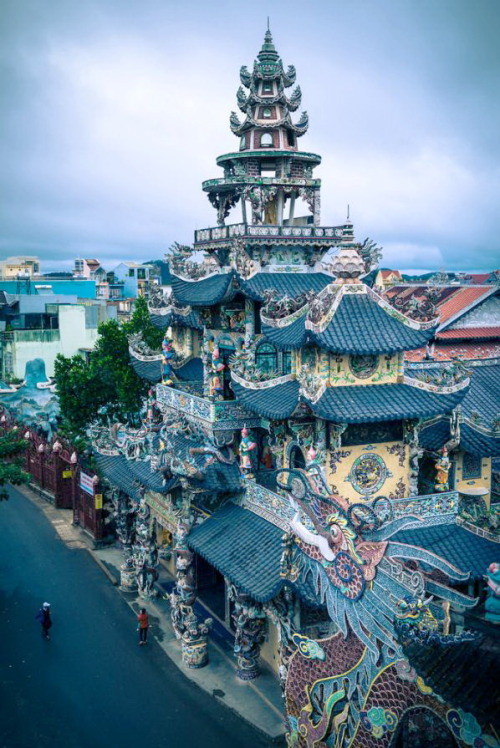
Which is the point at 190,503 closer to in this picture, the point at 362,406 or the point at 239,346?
the point at 239,346

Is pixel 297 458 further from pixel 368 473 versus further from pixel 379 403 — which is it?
pixel 379 403

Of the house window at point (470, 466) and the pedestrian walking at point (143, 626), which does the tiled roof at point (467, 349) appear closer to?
the house window at point (470, 466)

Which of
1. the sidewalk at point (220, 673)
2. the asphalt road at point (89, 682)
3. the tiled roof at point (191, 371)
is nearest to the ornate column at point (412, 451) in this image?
the sidewalk at point (220, 673)

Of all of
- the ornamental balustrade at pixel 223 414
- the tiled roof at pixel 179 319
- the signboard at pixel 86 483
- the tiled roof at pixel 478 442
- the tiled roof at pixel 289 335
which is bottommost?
the signboard at pixel 86 483

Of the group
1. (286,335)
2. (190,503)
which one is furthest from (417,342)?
(190,503)

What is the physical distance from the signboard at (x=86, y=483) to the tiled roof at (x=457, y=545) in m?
16.7

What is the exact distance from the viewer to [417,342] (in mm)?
17438

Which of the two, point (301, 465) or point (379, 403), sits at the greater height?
point (379, 403)

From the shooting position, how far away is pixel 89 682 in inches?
748

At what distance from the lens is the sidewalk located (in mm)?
17153

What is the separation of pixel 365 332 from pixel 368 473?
11.8 ft

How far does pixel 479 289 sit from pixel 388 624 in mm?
36800

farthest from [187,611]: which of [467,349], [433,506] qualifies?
[467,349]

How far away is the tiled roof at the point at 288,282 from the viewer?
70.2 ft
